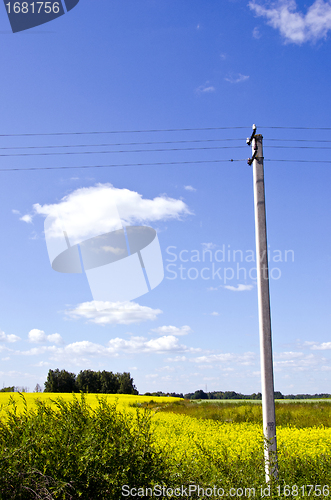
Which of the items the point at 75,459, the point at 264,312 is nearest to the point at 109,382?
the point at 264,312

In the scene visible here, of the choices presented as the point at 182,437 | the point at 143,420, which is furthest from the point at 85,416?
the point at 182,437

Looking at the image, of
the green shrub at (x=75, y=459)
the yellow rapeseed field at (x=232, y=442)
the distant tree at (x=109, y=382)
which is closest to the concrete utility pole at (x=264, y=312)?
the yellow rapeseed field at (x=232, y=442)

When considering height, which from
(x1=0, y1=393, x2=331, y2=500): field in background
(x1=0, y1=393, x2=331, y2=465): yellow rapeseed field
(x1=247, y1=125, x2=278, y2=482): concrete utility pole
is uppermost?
(x1=247, y1=125, x2=278, y2=482): concrete utility pole

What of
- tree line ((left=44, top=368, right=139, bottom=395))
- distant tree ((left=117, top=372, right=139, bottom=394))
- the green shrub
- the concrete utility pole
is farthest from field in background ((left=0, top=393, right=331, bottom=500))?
distant tree ((left=117, top=372, right=139, bottom=394))

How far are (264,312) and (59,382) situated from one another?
219 ft

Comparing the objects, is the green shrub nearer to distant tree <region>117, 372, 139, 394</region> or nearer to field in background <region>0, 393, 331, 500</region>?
field in background <region>0, 393, 331, 500</region>

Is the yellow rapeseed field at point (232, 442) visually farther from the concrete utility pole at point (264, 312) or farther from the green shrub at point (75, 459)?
the green shrub at point (75, 459)

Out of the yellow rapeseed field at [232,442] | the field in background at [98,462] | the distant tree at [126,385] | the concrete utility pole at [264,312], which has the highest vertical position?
the concrete utility pole at [264,312]

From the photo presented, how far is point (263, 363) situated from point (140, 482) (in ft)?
11.1

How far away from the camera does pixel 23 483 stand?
519 cm

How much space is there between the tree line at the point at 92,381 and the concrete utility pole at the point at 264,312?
62874 mm

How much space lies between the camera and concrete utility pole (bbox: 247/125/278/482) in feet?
23.9

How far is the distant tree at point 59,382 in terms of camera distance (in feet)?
217

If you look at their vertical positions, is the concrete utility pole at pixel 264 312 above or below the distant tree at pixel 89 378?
above
